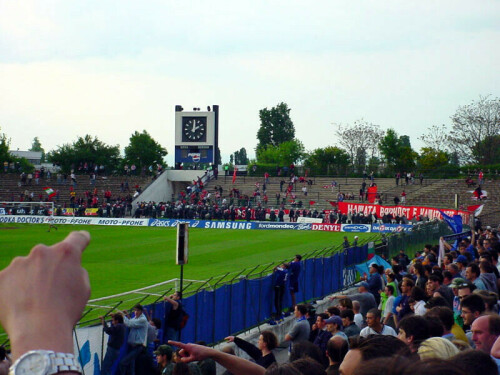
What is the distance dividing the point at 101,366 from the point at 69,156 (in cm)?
9433

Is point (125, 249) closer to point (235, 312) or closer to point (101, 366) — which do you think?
point (235, 312)

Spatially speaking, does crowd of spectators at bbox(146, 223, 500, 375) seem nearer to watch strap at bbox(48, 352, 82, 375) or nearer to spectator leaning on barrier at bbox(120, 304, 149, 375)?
watch strap at bbox(48, 352, 82, 375)

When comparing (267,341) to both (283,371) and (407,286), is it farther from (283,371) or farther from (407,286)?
(283,371)

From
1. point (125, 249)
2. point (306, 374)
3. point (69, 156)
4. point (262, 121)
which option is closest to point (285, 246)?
point (125, 249)

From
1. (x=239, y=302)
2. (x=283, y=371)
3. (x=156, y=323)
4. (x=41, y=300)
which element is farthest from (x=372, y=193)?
(x=41, y=300)

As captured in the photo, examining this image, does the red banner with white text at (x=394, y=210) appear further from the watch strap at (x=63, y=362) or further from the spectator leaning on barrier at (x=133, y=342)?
the watch strap at (x=63, y=362)

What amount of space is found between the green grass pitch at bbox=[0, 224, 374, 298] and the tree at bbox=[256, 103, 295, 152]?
305ft

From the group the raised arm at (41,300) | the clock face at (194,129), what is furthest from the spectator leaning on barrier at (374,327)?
the clock face at (194,129)

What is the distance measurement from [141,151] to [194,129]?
117 ft

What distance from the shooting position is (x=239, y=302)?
16.5 metres

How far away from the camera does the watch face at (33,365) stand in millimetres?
1551

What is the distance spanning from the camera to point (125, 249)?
37719mm

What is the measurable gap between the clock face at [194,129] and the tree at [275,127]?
6843 centimetres

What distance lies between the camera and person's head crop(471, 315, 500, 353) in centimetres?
544
